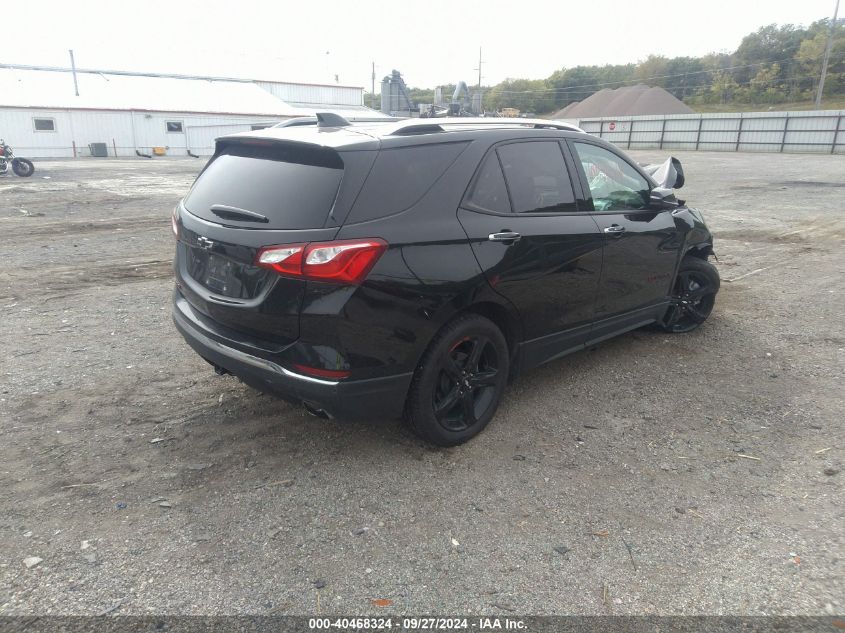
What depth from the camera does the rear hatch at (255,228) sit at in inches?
114

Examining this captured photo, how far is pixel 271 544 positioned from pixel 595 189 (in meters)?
3.09

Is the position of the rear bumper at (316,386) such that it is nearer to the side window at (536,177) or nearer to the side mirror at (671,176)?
the side window at (536,177)

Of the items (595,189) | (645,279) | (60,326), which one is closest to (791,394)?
(645,279)

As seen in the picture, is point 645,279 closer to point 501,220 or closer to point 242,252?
point 501,220

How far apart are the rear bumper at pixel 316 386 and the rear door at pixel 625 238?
6.05 ft

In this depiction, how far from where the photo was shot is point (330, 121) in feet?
11.8

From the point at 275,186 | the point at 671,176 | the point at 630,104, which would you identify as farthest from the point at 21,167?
the point at 630,104

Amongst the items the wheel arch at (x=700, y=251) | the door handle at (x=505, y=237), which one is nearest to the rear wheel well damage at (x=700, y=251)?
the wheel arch at (x=700, y=251)

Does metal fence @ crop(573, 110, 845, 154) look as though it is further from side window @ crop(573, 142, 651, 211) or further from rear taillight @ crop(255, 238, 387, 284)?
rear taillight @ crop(255, 238, 387, 284)

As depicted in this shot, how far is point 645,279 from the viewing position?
4.61 metres

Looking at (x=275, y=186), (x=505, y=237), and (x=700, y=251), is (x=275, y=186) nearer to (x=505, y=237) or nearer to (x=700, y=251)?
(x=505, y=237)

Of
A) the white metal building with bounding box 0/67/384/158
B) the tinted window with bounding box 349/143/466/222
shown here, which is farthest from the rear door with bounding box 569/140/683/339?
the white metal building with bounding box 0/67/384/158

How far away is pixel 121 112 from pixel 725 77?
73764mm

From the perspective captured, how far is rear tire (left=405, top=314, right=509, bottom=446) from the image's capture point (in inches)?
127
